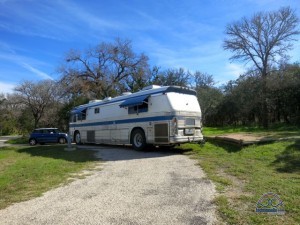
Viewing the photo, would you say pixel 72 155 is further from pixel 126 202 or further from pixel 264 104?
pixel 264 104

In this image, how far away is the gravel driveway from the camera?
4.77 metres

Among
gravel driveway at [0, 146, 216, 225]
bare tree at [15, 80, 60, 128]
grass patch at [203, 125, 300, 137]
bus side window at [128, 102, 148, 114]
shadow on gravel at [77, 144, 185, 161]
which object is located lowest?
gravel driveway at [0, 146, 216, 225]

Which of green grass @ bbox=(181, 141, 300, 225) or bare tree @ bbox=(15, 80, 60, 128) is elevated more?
bare tree @ bbox=(15, 80, 60, 128)

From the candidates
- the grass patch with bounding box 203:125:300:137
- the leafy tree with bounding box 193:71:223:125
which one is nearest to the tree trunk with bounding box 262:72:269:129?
the grass patch with bounding box 203:125:300:137

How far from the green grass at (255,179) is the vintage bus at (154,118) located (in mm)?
1511

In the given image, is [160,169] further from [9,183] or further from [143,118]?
[143,118]

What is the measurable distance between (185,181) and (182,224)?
285 centimetres

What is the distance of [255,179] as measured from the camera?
6.96m

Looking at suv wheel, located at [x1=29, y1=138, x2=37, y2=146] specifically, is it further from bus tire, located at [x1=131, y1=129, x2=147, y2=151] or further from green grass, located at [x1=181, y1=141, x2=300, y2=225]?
green grass, located at [x1=181, y1=141, x2=300, y2=225]

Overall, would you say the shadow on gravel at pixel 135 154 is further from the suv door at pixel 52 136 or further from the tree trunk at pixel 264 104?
the tree trunk at pixel 264 104

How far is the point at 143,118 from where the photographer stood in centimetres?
1418

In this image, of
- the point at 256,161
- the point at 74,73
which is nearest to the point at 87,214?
the point at 256,161

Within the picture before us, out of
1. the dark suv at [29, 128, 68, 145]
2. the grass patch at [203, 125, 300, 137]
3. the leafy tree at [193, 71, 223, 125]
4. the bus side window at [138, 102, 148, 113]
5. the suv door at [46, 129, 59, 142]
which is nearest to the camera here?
the bus side window at [138, 102, 148, 113]

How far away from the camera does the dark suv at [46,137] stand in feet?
84.8
